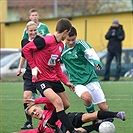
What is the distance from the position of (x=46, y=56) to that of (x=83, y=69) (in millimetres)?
1075

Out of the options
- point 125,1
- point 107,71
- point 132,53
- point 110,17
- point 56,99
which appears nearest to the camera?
point 56,99

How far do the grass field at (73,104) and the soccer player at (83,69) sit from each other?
25.1 inches

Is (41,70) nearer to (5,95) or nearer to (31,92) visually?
(31,92)

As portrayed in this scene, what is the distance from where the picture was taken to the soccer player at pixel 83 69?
9.88m

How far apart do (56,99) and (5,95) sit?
6640 mm

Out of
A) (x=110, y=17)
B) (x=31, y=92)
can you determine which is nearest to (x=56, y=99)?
(x=31, y=92)

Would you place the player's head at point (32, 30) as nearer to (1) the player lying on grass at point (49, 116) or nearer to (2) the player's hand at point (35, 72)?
(2) the player's hand at point (35, 72)

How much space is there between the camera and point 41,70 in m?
9.18

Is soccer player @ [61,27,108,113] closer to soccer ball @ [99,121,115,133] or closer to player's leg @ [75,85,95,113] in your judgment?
player's leg @ [75,85,95,113]

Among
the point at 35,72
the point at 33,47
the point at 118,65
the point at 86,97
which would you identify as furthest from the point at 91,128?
the point at 118,65

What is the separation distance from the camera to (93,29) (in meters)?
25.8

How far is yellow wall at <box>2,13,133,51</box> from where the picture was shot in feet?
84.1

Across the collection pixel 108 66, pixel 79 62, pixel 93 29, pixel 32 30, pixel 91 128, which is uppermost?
pixel 93 29

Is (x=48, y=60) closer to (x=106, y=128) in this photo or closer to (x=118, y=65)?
(x=106, y=128)
